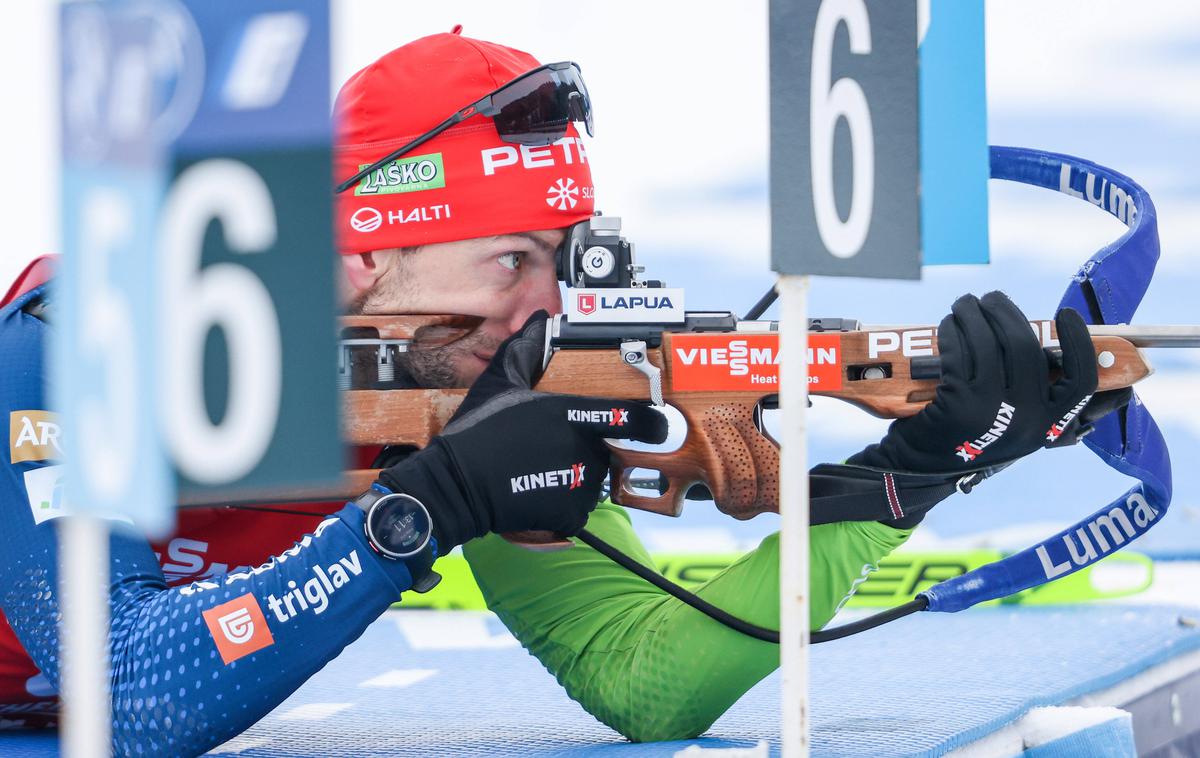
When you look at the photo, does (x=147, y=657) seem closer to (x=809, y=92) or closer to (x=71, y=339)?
(x=71, y=339)

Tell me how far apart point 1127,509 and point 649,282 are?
72 cm

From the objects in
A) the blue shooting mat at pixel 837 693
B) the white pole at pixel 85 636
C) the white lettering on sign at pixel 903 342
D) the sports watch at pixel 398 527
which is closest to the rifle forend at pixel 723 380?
the white lettering on sign at pixel 903 342

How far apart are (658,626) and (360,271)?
0.66 metres

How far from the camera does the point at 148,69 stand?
112cm

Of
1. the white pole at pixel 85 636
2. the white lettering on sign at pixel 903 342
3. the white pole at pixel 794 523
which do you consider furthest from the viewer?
the white lettering on sign at pixel 903 342

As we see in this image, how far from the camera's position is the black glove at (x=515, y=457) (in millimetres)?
1635

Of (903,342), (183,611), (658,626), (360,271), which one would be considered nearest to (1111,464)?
(903,342)

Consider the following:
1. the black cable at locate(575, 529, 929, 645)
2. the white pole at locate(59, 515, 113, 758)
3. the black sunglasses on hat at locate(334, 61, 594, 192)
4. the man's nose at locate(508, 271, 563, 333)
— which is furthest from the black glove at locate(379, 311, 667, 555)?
the white pole at locate(59, 515, 113, 758)

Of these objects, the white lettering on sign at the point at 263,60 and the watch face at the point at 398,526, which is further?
the watch face at the point at 398,526

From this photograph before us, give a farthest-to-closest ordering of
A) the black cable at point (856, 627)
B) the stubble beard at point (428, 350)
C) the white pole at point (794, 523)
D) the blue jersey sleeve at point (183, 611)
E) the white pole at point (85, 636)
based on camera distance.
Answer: the stubble beard at point (428, 350) < the black cable at point (856, 627) < the blue jersey sleeve at point (183, 611) < the white pole at point (794, 523) < the white pole at point (85, 636)

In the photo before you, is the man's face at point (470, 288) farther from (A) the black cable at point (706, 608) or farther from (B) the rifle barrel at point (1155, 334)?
(B) the rifle barrel at point (1155, 334)

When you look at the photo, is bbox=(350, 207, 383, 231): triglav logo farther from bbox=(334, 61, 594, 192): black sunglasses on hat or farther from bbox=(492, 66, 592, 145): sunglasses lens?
bbox=(492, 66, 592, 145): sunglasses lens

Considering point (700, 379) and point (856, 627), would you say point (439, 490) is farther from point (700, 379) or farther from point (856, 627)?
point (856, 627)

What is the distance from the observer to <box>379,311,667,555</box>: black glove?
1635 mm
